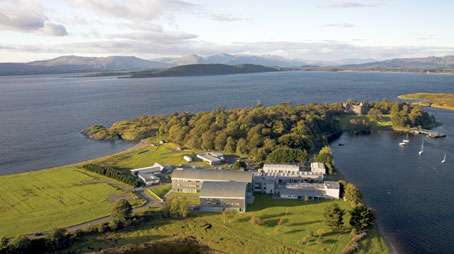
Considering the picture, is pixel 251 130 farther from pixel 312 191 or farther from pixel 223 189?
pixel 223 189

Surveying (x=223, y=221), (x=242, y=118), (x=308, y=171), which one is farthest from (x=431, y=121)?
Answer: (x=223, y=221)

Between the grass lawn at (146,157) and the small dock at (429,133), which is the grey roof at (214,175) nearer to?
the grass lawn at (146,157)

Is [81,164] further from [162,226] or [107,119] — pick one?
[107,119]

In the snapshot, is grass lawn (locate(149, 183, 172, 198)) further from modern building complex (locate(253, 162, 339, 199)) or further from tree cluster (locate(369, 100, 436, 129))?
tree cluster (locate(369, 100, 436, 129))

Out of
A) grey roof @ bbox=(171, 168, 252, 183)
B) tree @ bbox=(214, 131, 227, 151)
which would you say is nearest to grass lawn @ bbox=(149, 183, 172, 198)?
grey roof @ bbox=(171, 168, 252, 183)

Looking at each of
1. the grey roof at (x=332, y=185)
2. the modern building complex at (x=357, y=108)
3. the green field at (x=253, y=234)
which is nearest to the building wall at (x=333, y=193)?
the grey roof at (x=332, y=185)
